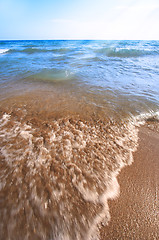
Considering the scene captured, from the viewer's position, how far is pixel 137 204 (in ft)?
5.14

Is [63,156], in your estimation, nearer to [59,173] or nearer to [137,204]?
[59,173]

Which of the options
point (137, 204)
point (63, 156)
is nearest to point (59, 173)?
point (63, 156)

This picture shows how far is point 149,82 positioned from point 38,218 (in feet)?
21.8

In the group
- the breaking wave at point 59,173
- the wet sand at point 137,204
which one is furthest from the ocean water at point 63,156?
the wet sand at point 137,204

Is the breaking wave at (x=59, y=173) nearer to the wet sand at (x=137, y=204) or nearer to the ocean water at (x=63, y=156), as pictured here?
the ocean water at (x=63, y=156)

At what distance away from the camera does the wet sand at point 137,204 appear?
1.34 meters

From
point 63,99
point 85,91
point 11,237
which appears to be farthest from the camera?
point 85,91

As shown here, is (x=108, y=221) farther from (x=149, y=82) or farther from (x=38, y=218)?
(x=149, y=82)

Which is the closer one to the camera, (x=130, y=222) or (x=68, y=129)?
(x=130, y=222)

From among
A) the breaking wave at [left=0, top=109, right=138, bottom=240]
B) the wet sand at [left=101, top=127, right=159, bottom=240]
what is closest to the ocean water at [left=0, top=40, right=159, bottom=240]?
the breaking wave at [left=0, top=109, right=138, bottom=240]

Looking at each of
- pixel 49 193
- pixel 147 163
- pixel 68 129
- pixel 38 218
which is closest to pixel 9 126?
pixel 68 129

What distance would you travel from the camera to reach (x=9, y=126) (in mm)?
2742

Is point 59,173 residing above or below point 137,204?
above

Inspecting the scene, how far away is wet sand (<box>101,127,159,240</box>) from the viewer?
1343 mm
